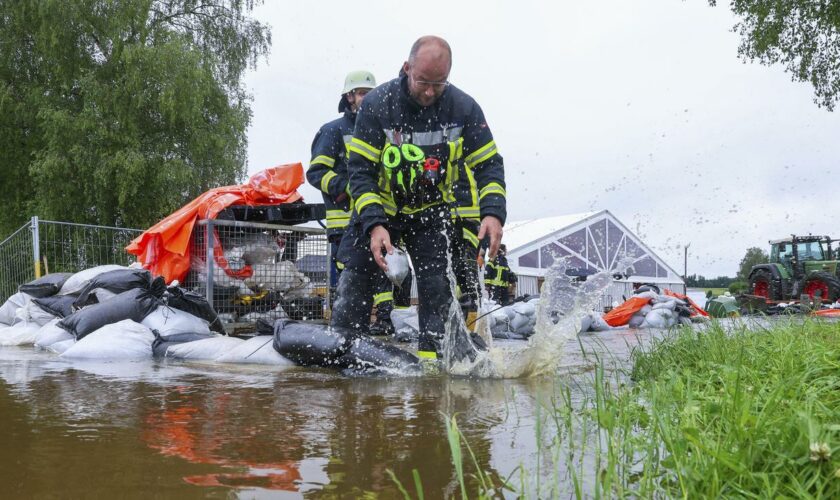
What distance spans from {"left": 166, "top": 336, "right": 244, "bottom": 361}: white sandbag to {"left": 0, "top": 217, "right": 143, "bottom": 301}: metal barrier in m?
4.51

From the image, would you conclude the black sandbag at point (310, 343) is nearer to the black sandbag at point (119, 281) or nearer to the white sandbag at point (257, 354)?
the white sandbag at point (257, 354)

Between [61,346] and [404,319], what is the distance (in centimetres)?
273

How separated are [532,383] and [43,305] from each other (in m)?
5.15

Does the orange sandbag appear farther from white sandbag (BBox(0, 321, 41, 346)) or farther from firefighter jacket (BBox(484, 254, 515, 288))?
white sandbag (BBox(0, 321, 41, 346))

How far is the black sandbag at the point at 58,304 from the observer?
20.8 ft

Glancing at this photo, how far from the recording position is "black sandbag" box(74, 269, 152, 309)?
5.70 m

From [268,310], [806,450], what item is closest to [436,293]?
[806,450]

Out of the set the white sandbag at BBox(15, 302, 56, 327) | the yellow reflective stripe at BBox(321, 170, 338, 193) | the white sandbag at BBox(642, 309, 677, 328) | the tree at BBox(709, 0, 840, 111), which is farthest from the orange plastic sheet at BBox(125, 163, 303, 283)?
the tree at BBox(709, 0, 840, 111)

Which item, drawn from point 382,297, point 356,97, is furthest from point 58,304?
point 356,97

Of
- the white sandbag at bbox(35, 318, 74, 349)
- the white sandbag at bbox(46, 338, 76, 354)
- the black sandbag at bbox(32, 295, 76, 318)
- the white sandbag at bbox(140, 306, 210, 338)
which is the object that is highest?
the black sandbag at bbox(32, 295, 76, 318)

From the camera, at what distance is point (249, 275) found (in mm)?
6496

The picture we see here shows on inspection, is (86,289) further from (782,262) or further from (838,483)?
(782,262)

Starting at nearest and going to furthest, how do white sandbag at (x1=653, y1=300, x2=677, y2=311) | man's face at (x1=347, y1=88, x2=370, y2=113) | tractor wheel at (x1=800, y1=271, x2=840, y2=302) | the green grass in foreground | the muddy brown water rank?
the green grass in foreground < the muddy brown water < man's face at (x1=347, y1=88, x2=370, y2=113) < white sandbag at (x1=653, y1=300, x2=677, y2=311) < tractor wheel at (x1=800, y1=271, x2=840, y2=302)

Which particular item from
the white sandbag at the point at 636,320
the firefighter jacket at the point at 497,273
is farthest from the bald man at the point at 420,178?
the white sandbag at the point at 636,320
